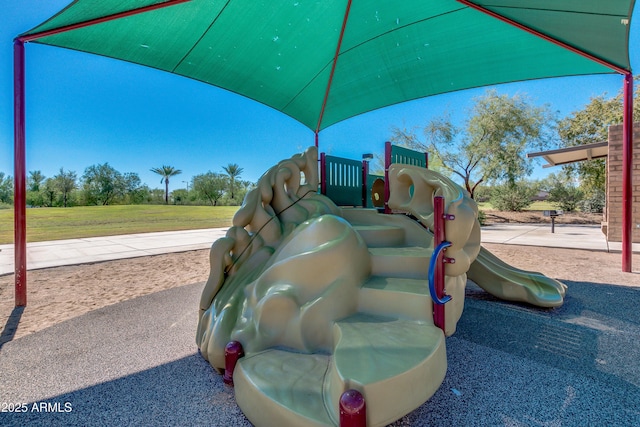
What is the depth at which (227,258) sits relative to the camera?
9.15ft

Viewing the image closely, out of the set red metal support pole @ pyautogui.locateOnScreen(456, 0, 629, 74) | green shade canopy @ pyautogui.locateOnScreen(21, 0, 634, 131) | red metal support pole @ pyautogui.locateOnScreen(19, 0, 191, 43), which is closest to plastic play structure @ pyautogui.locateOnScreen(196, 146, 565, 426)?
red metal support pole @ pyautogui.locateOnScreen(19, 0, 191, 43)

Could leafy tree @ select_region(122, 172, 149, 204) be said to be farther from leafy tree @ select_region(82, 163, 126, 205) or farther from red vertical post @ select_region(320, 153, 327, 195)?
red vertical post @ select_region(320, 153, 327, 195)

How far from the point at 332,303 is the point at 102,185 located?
47.1 m

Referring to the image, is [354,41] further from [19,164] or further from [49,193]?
[49,193]

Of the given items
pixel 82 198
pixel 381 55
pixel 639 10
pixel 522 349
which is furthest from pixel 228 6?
pixel 82 198

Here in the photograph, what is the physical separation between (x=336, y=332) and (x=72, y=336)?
303 centimetres

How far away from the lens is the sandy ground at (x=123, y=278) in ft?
12.8

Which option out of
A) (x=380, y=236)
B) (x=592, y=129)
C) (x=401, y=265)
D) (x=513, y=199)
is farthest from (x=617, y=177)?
(x=513, y=199)

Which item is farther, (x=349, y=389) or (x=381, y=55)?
(x=381, y=55)

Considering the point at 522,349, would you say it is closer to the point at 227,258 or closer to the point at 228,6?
the point at 227,258

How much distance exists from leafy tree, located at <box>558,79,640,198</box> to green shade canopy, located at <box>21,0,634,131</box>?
49.2ft

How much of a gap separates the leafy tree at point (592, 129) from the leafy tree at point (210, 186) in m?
42.0

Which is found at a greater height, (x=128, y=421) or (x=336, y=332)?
(x=336, y=332)

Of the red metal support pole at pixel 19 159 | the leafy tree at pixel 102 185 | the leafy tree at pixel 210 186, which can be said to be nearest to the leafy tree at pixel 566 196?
the red metal support pole at pixel 19 159
